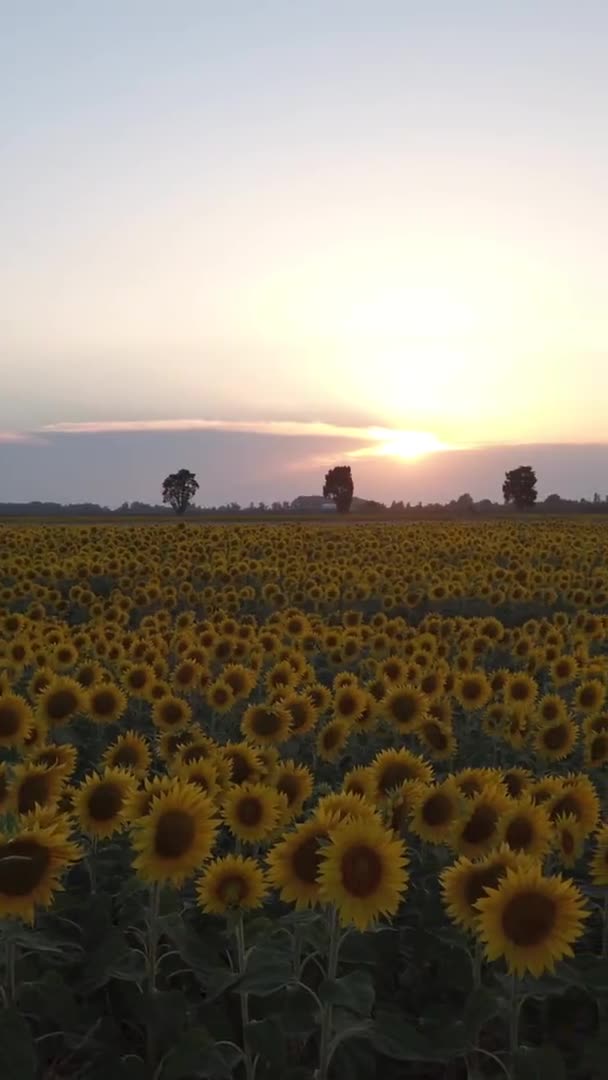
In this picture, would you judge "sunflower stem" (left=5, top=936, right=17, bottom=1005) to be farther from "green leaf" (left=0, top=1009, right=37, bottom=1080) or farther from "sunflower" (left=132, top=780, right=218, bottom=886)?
"sunflower" (left=132, top=780, right=218, bottom=886)

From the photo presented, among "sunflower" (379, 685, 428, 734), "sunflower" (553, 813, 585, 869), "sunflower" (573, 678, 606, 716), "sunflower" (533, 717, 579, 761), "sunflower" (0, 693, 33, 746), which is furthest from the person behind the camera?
"sunflower" (573, 678, 606, 716)

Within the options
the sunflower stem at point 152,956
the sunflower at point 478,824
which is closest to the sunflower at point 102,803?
the sunflower stem at point 152,956

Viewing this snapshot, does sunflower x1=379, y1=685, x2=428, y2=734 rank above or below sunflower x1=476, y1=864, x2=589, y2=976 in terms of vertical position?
below

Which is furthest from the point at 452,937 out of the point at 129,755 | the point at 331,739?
the point at 331,739

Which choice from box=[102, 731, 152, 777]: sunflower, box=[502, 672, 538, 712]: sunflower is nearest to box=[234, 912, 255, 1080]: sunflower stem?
box=[102, 731, 152, 777]: sunflower

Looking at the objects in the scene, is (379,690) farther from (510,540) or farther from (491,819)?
(510,540)

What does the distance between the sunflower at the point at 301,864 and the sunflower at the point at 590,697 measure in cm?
544

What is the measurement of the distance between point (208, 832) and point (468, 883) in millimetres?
1089

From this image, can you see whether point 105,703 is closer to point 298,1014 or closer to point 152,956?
point 152,956

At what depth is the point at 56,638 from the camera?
1179 cm

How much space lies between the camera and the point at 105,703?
8.73m

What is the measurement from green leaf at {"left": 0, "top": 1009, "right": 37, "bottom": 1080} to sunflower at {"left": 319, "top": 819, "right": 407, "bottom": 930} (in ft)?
3.69

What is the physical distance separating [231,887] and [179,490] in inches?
5713

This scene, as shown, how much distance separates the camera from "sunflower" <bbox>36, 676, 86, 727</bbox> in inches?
319
